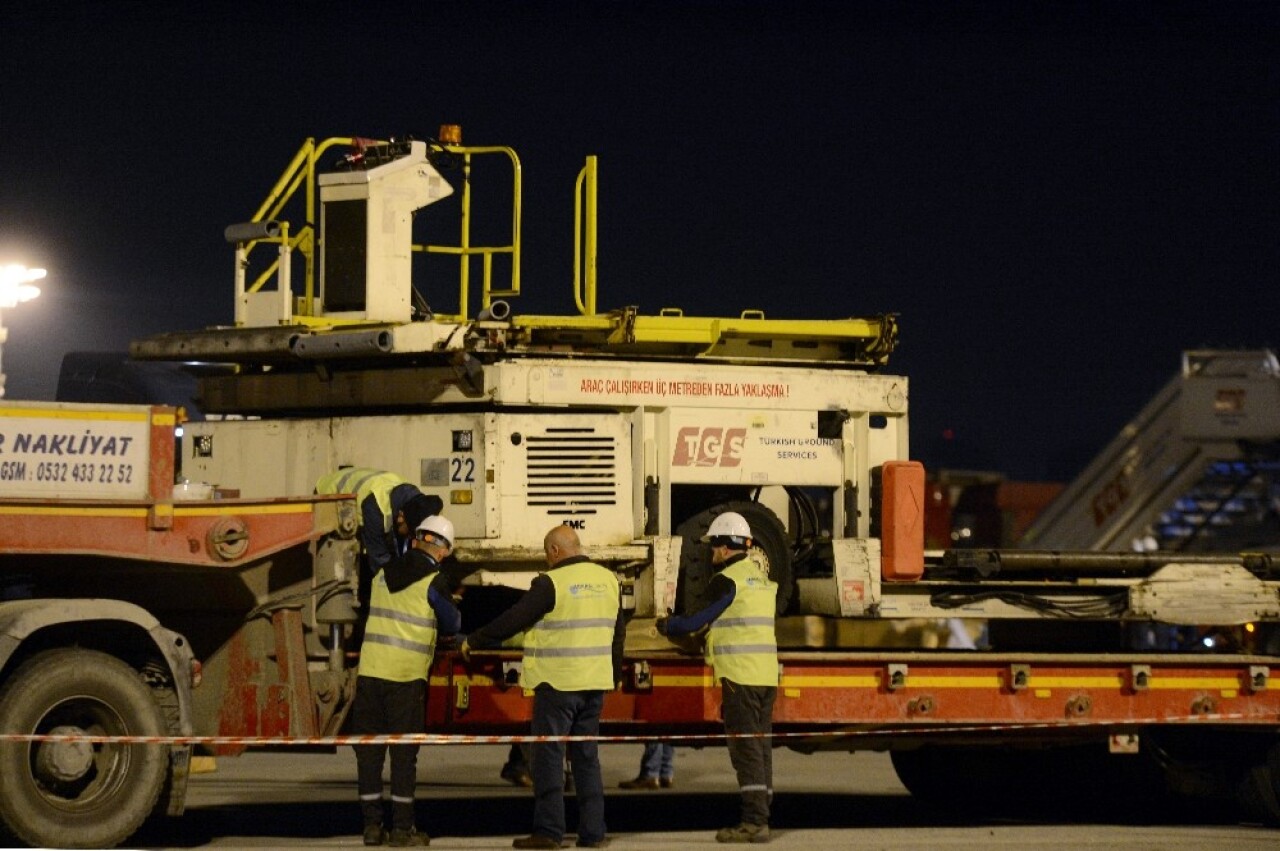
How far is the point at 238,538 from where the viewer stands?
11094 millimetres

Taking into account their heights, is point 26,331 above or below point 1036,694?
above

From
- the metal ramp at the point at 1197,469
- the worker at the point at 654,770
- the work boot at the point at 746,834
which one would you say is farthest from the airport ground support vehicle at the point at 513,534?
the metal ramp at the point at 1197,469

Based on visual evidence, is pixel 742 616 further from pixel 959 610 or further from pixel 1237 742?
pixel 1237 742

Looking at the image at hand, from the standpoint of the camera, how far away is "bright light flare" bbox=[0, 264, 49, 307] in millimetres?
13383

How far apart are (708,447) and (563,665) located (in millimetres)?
2078

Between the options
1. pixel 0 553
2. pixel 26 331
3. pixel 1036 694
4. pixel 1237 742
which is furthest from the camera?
pixel 26 331

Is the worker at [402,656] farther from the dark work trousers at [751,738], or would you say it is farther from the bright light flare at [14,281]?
the bright light flare at [14,281]

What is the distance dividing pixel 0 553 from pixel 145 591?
4.16 ft

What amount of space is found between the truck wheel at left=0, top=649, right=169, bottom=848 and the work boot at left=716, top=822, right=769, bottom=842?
126 inches

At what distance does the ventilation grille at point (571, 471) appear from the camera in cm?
1231

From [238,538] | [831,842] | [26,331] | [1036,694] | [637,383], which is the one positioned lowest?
[831,842]


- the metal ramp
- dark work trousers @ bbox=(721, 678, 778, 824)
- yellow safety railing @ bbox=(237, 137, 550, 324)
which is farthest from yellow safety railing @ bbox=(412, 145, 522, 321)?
the metal ramp

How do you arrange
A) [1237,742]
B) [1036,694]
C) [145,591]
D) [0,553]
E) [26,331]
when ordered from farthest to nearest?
[26,331], [1237,742], [1036,694], [145,591], [0,553]

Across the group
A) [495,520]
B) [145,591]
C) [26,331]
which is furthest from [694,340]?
[26,331]
